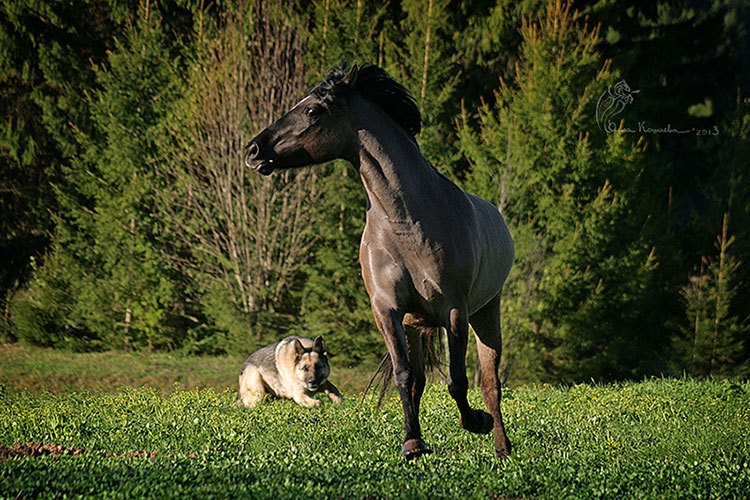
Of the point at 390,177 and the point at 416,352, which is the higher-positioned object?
the point at 390,177

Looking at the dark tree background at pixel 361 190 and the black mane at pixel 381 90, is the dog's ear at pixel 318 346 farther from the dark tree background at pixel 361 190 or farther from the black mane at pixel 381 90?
the dark tree background at pixel 361 190

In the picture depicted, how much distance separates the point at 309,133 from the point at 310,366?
186 inches

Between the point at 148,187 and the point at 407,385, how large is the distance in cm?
1523

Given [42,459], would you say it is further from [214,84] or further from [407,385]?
[214,84]

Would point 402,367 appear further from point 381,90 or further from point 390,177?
point 381,90

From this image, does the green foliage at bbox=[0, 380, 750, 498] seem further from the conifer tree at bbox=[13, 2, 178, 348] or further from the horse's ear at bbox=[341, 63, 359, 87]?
the conifer tree at bbox=[13, 2, 178, 348]

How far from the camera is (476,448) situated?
6.09 meters

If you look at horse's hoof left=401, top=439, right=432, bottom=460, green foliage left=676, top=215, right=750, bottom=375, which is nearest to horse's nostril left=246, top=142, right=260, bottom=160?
horse's hoof left=401, top=439, right=432, bottom=460

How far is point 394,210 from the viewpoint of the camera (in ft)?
16.9

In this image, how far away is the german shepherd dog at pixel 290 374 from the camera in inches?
361

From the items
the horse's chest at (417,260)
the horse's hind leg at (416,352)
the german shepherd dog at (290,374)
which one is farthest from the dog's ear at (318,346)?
the horse's chest at (417,260)

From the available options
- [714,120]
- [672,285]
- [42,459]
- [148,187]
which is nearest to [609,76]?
[672,285]

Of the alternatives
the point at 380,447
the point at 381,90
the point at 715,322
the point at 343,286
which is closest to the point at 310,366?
the point at 380,447

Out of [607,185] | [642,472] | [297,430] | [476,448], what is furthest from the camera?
[607,185]
